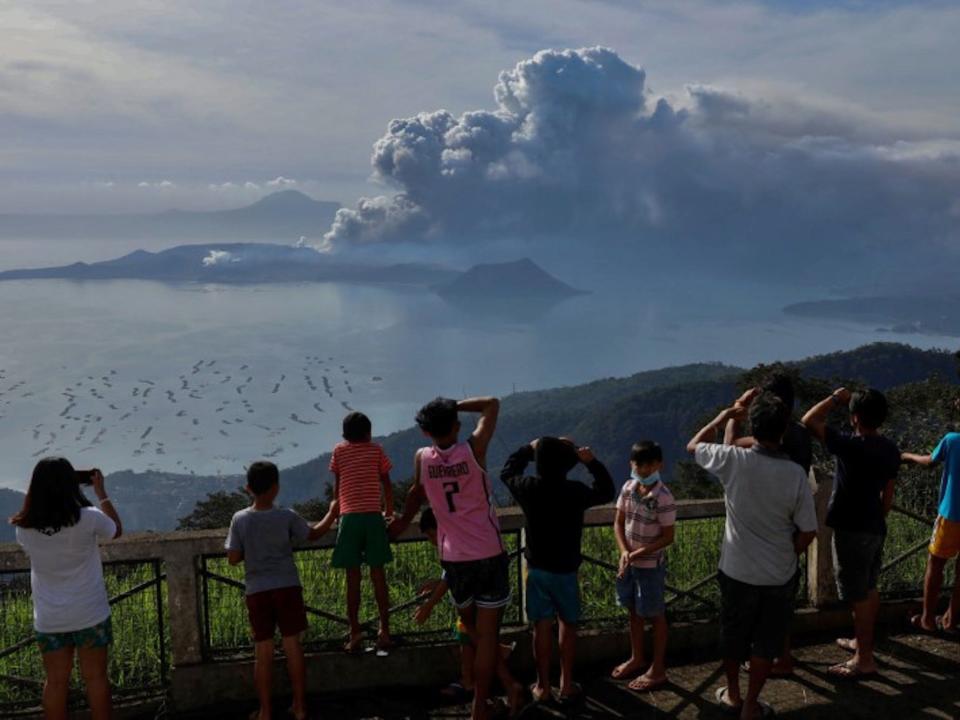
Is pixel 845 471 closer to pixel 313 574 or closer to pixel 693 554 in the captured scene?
pixel 693 554

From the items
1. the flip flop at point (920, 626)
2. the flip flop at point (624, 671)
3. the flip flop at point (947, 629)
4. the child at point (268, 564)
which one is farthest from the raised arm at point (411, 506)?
the flip flop at point (947, 629)

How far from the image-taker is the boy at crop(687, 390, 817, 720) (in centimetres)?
423

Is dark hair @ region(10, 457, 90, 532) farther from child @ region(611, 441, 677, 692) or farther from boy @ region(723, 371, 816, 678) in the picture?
boy @ region(723, 371, 816, 678)

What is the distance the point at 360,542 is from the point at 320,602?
0.82 meters

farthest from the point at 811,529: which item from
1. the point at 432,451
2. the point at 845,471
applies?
the point at 432,451

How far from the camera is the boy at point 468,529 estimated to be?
14.4 feet

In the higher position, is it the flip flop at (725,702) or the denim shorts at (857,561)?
the denim shorts at (857,561)

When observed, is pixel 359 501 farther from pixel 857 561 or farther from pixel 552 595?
pixel 857 561

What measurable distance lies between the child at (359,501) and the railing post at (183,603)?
0.79m

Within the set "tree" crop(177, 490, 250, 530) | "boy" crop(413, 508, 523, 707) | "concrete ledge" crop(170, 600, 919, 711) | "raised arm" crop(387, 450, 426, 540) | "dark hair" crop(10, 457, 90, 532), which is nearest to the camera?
"dark hair" crop(10, 457, 90, 532)

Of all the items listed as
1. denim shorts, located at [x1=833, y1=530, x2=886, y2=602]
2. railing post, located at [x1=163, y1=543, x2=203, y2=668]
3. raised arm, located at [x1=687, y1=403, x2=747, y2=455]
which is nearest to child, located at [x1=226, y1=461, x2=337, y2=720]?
railing post, located at [x1=163, y1=543, x2=203, y2=668]

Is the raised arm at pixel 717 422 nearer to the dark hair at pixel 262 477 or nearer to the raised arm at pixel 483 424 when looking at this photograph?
the raised arm at pixel 483 424

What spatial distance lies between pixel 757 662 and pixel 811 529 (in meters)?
0.74

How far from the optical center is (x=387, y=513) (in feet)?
16.9
